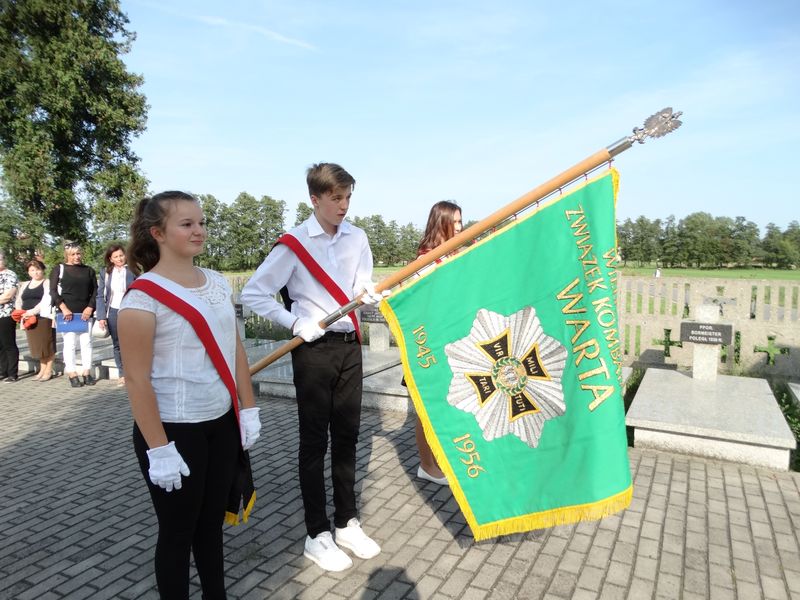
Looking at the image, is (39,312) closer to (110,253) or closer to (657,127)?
(110,253)

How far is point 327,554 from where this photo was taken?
3193mm

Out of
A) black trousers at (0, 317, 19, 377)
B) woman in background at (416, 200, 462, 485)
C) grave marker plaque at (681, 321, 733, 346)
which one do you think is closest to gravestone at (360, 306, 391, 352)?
grave marker plaque at (681, 321, 733, 346)

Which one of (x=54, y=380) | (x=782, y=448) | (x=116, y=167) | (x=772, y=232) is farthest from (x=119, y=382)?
(x=772, y=232)

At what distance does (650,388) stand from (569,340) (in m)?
3.99

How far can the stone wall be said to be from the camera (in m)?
8.27

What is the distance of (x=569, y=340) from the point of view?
107 inches

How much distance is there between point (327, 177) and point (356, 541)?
2.19 m

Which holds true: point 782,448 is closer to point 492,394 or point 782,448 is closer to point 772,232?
point 492,394

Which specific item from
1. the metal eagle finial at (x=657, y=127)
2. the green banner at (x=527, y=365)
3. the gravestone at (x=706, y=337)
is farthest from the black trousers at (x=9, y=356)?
the gravestone at (x=706, y=337)

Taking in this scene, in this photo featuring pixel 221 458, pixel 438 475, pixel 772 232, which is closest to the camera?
pixel 221 458

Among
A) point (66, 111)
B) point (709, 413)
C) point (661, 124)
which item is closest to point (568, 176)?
point (661, 124)

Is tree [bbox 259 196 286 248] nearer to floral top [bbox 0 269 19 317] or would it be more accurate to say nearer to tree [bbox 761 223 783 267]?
tree [bbox 761 223 783 267]

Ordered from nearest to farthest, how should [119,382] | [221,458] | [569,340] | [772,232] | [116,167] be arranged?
[221,458] < [569,340] < [119,382] < [116,167] < [772,232]

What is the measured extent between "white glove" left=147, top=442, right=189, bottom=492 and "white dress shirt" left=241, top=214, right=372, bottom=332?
3.25 feet
